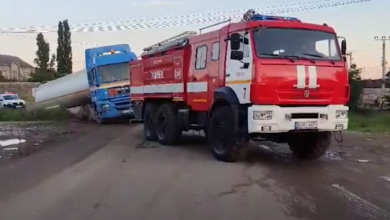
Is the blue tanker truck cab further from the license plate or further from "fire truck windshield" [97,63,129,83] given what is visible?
the license plate

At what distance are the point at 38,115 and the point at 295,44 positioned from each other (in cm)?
2162

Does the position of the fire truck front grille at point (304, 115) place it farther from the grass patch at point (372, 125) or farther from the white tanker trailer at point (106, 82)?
the white tanker trailer at point (106, 82)

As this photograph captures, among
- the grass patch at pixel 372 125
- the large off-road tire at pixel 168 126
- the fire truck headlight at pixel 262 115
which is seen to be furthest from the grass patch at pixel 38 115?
the fire truck headlight at pixel 262 115

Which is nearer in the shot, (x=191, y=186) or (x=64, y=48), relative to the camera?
(x=191, y=186)

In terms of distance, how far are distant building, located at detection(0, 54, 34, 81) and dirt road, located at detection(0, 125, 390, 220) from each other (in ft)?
336

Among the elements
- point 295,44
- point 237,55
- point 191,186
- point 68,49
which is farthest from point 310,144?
point 68,49

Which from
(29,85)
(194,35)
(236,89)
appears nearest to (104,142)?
(194,35)

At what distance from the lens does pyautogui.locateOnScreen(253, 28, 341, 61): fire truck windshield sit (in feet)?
33.2

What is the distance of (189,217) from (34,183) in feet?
11.9

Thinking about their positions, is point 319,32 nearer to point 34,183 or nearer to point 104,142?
point 34,183

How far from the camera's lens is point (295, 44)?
34.0ft

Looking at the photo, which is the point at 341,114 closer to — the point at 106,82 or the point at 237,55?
the point at 237,55

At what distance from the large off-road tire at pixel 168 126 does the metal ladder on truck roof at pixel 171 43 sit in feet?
5.57

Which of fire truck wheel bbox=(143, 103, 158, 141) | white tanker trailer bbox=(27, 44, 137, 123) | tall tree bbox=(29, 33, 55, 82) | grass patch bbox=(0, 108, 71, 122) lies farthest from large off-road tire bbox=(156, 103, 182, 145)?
tall tree bbox=(29, 33, 55, 82)
